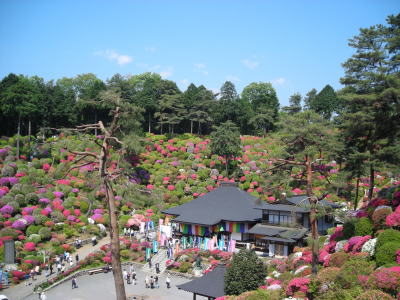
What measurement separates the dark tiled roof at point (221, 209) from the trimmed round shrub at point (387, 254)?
19.5 metres

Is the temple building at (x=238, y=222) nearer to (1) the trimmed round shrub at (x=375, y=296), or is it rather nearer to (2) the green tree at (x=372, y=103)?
(2) the green tree at (x=372, y=103)

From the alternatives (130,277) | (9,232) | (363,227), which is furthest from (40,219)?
(363,227)

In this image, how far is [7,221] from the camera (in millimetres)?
37125

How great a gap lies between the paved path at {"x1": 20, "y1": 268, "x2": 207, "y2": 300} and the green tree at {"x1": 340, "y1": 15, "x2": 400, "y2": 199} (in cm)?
1545

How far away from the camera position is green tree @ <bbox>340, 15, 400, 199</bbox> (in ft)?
90.9

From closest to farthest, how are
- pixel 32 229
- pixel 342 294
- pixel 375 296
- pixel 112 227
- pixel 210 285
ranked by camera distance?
pixel 112 227
pixel 375 296
pixel 342 294
pixel 210 285
pixel 32 229

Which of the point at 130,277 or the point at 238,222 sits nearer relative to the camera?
the point at 130,277

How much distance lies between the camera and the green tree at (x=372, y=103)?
27.7 meters

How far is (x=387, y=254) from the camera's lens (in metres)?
15.9

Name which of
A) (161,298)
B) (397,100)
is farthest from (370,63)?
(161,298)

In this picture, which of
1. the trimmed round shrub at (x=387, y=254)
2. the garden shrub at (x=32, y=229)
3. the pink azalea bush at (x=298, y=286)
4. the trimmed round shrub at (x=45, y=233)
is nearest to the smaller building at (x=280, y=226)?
the trimmed round shrub at (x=387, y=254)

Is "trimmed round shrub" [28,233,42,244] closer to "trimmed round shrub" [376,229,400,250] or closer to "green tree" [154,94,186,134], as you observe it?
"trimmed round shrub" [376,229,400,250]

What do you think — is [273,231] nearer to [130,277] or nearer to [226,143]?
[130,277]

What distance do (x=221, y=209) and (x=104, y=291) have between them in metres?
14.4
